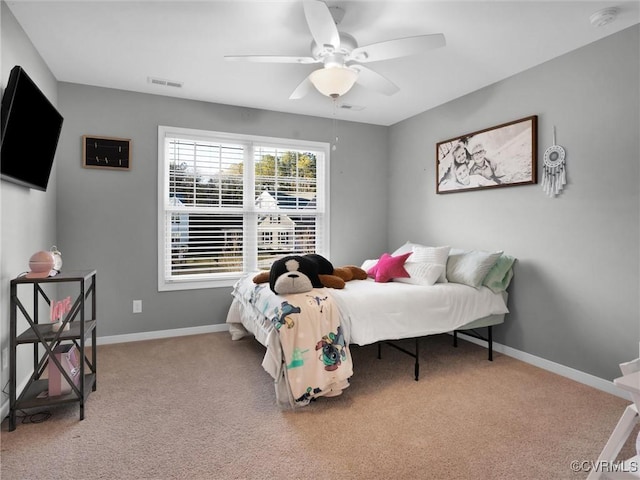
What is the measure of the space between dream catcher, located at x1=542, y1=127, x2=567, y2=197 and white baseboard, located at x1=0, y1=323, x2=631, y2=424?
1435mm

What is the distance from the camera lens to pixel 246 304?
346 centimetres

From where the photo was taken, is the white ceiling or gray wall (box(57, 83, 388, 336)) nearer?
the white ceiling

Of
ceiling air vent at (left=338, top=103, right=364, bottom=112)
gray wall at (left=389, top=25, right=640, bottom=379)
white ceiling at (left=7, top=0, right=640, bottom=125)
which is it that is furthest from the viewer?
ceiling air vent at (left=338, top=103, right=364, bottom=112)

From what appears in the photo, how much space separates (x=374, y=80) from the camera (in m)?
2.83

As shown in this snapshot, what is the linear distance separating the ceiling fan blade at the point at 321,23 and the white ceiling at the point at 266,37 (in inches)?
10.8

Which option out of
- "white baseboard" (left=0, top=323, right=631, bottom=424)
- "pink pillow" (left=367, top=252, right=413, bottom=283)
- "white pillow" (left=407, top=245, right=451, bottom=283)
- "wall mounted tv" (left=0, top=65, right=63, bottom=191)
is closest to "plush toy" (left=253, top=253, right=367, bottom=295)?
"pink pillow" (left=367, top=252, right=413, bottom=283)

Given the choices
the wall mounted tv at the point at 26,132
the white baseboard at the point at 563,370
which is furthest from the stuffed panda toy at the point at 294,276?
the white baseboard at the point at 563,370

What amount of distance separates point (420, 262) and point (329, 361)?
1.49 meters

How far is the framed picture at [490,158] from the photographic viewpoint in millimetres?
3330

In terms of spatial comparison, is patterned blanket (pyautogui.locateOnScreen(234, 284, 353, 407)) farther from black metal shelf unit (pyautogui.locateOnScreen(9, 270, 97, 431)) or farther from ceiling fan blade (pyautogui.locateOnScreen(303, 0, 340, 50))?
ceiling fan blade (pyautogui.locateOnScreen(303, 0, 340, 50))

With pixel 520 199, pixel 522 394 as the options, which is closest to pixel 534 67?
pixel 520 199

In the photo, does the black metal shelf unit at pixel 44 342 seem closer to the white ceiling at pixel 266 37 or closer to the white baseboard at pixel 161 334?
the white baseboard at pixel 161 334

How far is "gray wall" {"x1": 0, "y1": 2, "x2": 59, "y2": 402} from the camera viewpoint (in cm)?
231

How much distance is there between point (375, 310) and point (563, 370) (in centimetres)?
167
